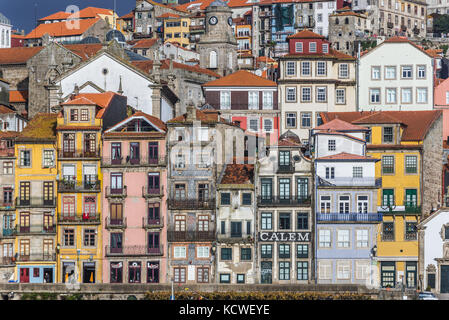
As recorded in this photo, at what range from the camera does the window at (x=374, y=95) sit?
101125 millimetres

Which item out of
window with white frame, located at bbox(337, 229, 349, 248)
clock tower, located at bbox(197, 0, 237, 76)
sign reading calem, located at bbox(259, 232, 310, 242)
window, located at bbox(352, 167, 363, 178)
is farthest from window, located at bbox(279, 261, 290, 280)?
clock tower, located at bbox(197, 0, 237, 76)

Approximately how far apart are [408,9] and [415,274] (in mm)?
102744

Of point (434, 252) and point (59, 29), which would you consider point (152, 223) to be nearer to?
point (434, 252)

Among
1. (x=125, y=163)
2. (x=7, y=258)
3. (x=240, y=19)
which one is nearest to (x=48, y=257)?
(x=7, y=258)

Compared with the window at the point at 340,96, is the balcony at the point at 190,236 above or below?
below

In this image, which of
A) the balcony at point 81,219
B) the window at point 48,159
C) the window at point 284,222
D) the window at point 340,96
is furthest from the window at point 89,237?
the window at point 340,96

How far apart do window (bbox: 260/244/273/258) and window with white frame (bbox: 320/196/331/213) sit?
13.9 feet

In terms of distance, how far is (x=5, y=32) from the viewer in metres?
156

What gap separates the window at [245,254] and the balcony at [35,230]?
12714 mm

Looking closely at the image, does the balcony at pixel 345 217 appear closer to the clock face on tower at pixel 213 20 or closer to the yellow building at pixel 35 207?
the yellow building at pixel 35 207

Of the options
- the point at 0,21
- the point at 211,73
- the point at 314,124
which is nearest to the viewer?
the point at 314,124
